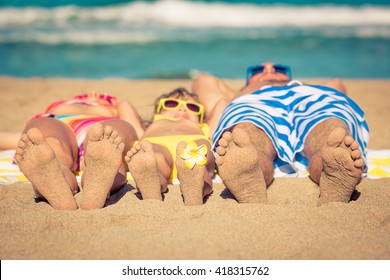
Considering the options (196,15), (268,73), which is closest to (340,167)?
(268,73)

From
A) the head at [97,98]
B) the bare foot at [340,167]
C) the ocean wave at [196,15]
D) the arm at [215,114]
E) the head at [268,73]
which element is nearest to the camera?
the bare foot at [340,167]

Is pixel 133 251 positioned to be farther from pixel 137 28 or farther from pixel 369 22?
pixel 369 22

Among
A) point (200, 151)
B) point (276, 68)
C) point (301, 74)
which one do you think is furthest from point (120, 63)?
point (200, 151)

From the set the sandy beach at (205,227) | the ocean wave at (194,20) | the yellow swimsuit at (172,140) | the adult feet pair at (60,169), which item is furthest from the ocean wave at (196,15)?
the adult feet pair at (60,169)

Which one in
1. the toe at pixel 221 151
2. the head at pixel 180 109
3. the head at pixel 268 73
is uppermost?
the toe at pixel 221 151

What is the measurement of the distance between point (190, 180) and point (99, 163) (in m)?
0.47

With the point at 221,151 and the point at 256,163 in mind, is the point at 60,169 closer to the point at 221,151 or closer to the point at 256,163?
the point at 221,151

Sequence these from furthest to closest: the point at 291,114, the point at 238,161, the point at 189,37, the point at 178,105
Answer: the point at 189,37, the point at 178,105, the point at 291,114, the point at 238,161

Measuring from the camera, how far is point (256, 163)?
2828 millimetres

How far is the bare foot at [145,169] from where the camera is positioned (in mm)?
2916

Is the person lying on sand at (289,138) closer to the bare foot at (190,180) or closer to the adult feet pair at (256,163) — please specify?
the adult feet pair at (256,163)

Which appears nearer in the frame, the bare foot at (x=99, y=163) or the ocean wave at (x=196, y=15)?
the bare foot at (x=99, y=163)

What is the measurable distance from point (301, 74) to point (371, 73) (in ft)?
→ 4.09

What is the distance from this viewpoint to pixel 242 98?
12.4 feet
